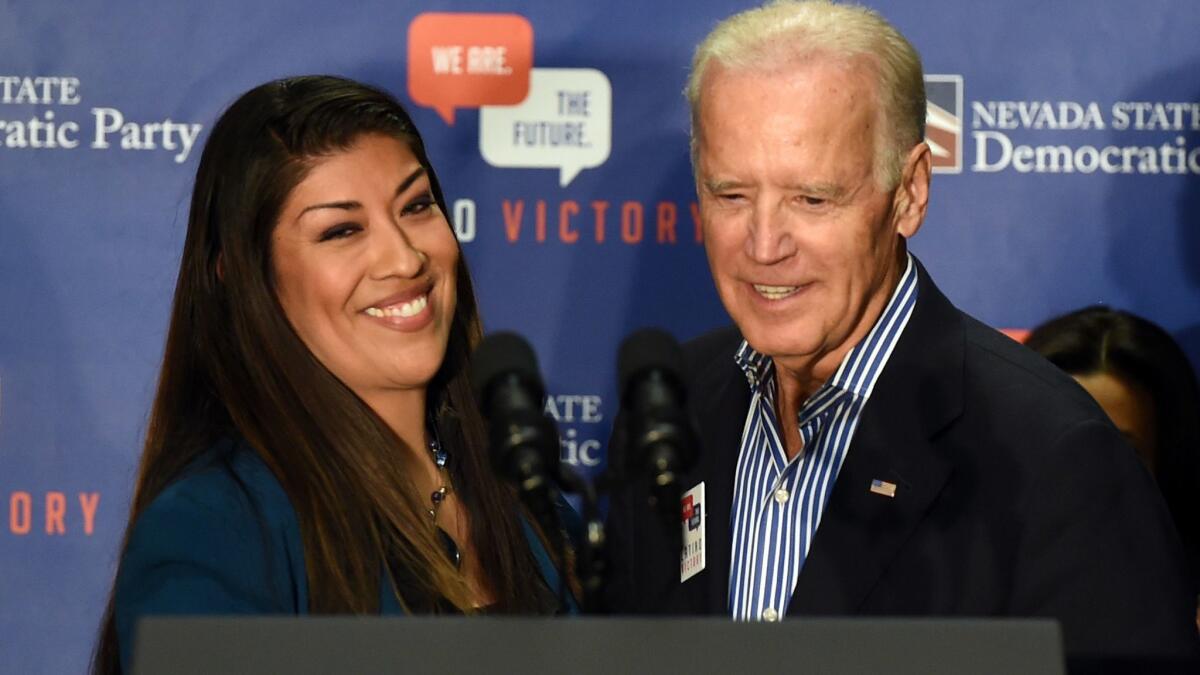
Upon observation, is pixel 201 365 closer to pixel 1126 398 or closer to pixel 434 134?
pixel 434 134

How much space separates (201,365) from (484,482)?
0.50 metres

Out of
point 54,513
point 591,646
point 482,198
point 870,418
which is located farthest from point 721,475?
point 54,513

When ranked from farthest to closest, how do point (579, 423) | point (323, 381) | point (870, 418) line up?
point (579, 423) → point (323, 381) → point (870, 418)

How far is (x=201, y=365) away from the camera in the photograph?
2506 mm

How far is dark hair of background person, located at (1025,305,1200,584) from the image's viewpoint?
347 centimetres

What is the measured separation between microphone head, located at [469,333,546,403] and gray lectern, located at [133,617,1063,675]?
0.76ft

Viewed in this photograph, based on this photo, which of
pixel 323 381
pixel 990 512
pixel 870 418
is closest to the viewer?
pixel 990 512

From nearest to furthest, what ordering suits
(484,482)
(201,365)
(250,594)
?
(250,594)
(201,365)
(484,482)

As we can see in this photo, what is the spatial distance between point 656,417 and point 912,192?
113 centimetres

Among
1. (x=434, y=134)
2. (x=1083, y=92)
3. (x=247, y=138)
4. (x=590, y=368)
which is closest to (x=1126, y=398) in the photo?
(x=1083, y=92)

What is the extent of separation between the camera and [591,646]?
1422 mm

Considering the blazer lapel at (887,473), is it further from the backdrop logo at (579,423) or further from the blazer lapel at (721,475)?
the backdrop logo at (579,423)

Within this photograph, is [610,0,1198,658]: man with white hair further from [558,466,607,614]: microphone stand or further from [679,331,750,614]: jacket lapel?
[558,466,607,614]: microphone stand

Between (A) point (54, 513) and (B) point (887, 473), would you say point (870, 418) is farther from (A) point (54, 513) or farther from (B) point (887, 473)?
(A) point (54, 513)
